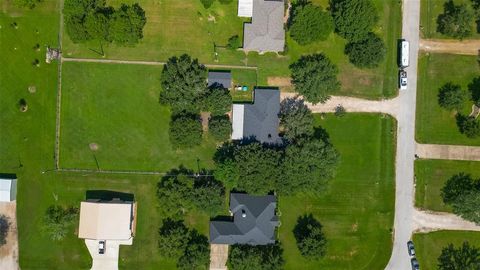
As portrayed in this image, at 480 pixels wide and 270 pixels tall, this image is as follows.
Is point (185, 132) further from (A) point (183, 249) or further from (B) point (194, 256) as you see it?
(B) point (194, 256)

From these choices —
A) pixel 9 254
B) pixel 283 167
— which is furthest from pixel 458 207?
pixel 9 254

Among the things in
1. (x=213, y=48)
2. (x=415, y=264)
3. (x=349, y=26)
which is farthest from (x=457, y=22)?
(x=415, y=264)

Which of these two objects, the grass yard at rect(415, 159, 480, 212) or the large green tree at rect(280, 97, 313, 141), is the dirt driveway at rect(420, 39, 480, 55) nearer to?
the grass yard at rect(415, 159, 480, 212)

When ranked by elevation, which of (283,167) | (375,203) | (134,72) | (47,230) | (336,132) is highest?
(134,72)

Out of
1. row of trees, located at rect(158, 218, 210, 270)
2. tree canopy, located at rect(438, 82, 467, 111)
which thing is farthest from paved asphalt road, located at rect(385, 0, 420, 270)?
row of trees, located at rect(158, 218, 210, 270)

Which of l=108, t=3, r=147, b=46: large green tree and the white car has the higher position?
l=108, t=3, r=147, b=46: large green tree

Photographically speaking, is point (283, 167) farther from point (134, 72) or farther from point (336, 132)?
point (134, 72)
